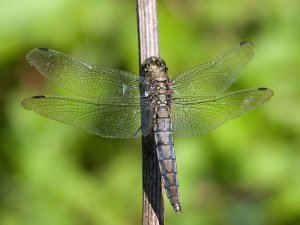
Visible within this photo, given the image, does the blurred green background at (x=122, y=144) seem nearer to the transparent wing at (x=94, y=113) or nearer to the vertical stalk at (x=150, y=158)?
the transparent wing at (x=94, y=113)

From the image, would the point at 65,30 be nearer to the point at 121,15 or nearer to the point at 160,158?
the point at 121,15

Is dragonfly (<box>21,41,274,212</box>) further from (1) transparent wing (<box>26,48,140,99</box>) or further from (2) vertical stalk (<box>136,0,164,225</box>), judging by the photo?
(2) vertical stalk (<box>136,0,164,225</box>)

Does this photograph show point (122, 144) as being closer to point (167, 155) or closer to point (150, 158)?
point (167, 155)

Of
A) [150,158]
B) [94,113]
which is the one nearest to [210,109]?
[94,113]

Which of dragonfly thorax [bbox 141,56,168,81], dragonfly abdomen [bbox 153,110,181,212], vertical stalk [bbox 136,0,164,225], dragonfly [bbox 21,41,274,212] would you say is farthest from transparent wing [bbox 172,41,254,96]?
vertical stalk [bbox 136,0,164,225]

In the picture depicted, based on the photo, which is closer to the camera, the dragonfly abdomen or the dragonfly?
the dragonfly abdomen

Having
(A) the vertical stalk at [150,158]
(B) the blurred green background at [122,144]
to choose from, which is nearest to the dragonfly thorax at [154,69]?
(A) the vertical stalk at [150,158]
